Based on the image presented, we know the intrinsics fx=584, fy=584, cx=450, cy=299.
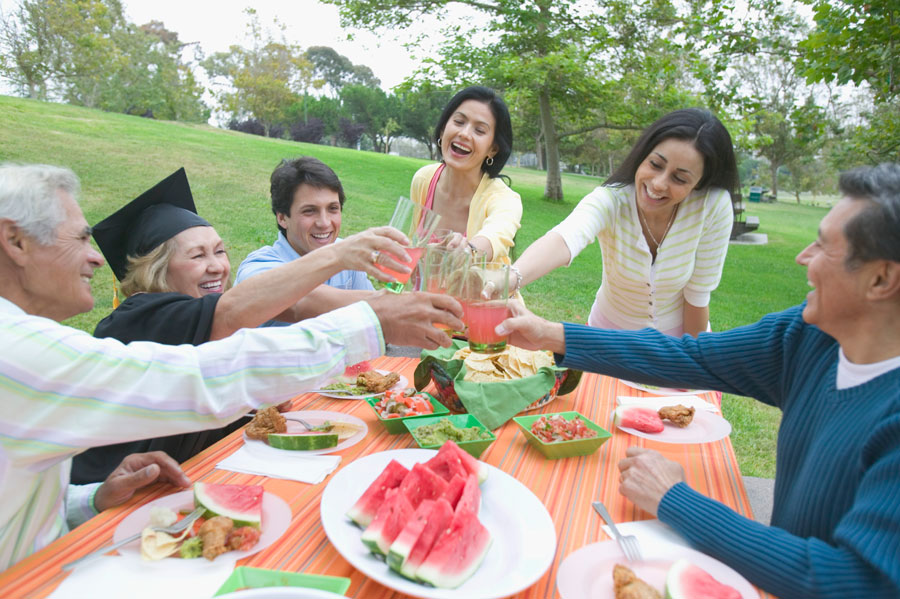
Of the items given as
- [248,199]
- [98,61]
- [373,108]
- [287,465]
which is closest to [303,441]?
[287,465]

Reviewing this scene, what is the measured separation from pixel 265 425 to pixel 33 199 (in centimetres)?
104

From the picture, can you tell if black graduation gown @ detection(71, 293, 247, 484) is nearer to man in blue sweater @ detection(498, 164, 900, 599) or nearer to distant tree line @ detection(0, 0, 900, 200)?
man in blue sweater @ detection(498, 164, 900, 599)

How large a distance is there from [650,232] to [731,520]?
2129mm

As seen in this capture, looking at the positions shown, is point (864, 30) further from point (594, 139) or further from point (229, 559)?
point (594, 139)

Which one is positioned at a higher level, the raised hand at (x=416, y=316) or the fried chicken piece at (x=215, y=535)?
the raised hand at (x=416, y=316)

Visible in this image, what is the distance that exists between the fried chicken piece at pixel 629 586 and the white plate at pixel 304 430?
108cm

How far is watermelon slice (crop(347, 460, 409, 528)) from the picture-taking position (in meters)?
1.56

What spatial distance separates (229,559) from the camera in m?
1.45

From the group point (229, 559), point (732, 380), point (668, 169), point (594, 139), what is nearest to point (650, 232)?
point (668, 169)

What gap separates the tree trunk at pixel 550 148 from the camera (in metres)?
20.8

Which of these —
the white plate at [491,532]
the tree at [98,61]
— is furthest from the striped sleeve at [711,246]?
the tree at [98,61]

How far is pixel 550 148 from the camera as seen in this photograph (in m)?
22.4

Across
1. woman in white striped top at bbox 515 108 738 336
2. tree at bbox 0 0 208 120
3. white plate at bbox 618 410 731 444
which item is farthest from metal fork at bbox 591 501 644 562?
tree at bbox 0 0 208 120

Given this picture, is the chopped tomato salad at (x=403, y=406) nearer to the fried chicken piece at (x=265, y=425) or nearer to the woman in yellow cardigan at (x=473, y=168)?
the fried chicken piece at (x=265, y=425)
